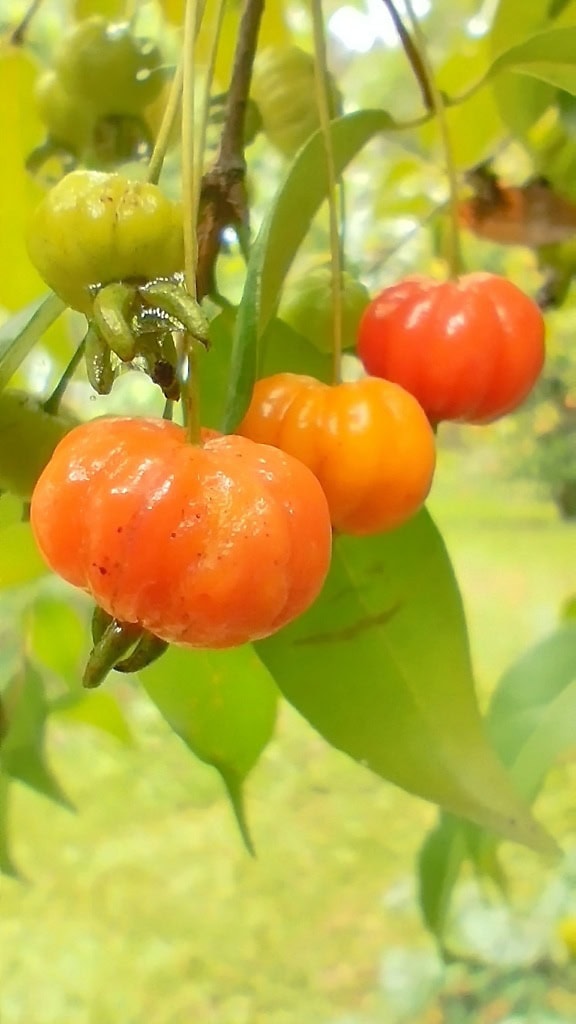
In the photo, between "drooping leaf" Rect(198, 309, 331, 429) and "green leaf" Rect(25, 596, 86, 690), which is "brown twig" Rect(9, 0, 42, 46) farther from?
"green leaf" Rect(25, 596, 86, 690)

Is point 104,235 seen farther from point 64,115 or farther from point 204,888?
point 204,888

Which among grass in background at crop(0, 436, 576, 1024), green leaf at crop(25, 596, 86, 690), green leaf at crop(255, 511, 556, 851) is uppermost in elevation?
green leaf at crop(255, 511, 556, 851)

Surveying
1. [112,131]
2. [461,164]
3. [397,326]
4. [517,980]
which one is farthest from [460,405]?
[517,980]

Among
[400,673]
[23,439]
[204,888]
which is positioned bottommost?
[204,888]

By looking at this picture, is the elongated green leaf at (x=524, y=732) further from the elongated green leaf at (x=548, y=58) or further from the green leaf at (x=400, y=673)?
the elongated green leaf at (x=548, y=58)

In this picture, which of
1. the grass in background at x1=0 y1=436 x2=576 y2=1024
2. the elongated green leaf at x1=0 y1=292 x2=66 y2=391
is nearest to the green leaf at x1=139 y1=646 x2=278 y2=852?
the elongated green leaf at x1=0 y1=292 x2=66 y2=391

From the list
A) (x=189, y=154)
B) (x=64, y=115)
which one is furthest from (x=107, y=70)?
(x=189, y=154)
